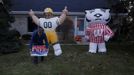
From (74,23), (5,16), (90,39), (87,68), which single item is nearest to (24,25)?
(74,23)

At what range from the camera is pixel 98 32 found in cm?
1777

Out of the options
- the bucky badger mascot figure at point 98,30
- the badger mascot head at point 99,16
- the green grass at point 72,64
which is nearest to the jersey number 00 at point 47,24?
the green grass at point 72,64

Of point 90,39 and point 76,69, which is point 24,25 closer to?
point 90,39

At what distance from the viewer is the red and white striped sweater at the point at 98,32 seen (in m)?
17.7

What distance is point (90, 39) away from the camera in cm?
1803

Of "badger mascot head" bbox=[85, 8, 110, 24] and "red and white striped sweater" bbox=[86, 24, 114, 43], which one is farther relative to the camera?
"badger mascot head" bbox=[85, 8, 110, 24]

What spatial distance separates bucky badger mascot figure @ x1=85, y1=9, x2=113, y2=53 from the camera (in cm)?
1775

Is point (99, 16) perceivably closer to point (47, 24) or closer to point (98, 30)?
point (98, 30)

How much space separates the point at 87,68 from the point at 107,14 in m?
3.89

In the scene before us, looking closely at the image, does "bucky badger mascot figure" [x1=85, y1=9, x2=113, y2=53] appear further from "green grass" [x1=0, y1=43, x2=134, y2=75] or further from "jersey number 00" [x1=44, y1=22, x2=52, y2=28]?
"jersey number 00" [x1=44, y1=22, x2=52, y2=28]

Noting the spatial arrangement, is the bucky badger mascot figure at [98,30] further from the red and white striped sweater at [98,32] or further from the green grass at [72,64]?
the green grass at [72,64]

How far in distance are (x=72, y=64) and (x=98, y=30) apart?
9.06ft

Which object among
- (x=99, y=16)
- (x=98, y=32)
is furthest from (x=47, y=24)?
(x=99, y=16)

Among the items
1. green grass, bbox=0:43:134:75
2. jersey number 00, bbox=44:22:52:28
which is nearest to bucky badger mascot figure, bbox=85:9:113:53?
green grass, bbox=0:43:134:75
